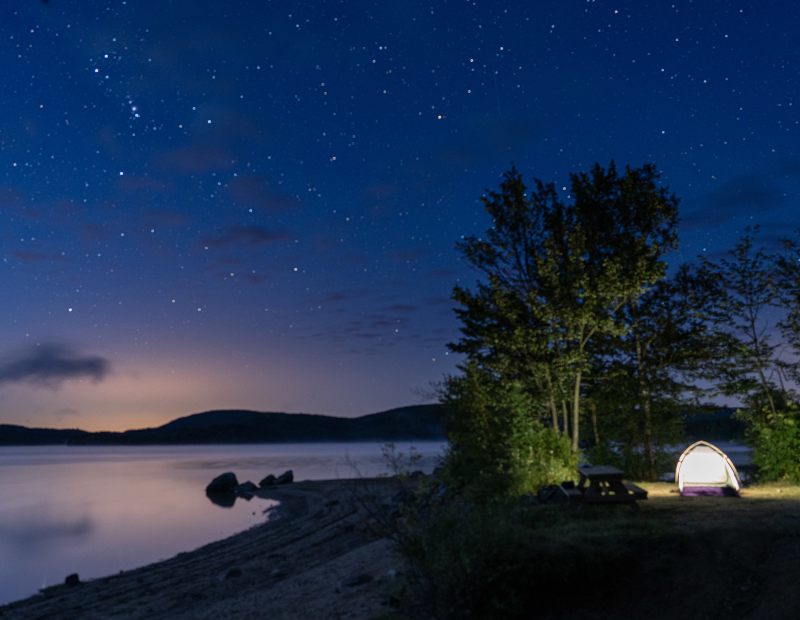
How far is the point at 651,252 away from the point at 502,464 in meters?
9.98

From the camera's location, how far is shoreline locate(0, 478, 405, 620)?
31.5ft

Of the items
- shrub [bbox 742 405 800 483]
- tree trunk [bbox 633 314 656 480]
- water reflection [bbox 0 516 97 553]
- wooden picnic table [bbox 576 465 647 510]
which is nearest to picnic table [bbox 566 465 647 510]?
wooden picnic table [bbox 576 465 647 510]

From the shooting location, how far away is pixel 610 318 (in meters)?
17.2

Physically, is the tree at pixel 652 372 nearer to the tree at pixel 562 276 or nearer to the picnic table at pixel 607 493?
the tree at pixel 562 276

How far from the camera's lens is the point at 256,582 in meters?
12.9

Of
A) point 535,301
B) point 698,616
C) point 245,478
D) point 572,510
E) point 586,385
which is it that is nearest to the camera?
point 698,616

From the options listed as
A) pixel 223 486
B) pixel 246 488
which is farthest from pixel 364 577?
pixel 223 486

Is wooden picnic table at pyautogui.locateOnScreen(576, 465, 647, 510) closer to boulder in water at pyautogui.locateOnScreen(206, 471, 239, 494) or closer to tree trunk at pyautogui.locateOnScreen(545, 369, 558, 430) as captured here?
tree trunk at pyautogui.locateOnScreen(545, 369, 558, 430)

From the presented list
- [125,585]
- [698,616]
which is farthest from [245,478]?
[698,616]

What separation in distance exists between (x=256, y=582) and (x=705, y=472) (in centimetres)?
1292

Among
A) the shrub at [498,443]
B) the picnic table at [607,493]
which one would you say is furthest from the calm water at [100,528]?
the picnic table at [607,493]

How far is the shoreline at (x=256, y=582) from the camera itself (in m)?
9.59

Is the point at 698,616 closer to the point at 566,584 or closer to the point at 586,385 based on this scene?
the point at 566,584

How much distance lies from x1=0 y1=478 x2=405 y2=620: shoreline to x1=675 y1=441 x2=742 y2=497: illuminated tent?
911 centimetres
